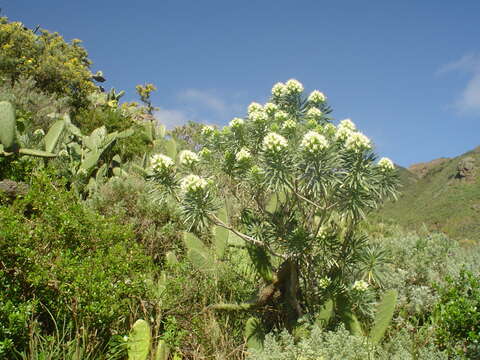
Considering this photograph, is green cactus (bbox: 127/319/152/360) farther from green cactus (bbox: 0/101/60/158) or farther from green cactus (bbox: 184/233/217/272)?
green cactus (bbox: 0/101/60/158)

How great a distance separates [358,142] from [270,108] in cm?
113

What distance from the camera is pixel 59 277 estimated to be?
8.81ft

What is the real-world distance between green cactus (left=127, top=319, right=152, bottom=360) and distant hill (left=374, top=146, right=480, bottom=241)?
11.4 meters

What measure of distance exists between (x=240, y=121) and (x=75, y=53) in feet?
54.0

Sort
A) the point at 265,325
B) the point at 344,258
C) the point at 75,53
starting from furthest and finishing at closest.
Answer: the point at 75,53 → the point at 265,325 → the point at 344,258

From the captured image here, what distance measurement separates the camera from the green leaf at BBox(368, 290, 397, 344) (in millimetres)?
3004

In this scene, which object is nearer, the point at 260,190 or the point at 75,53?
the point at 260,190

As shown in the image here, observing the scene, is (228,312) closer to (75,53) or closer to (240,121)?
(240,121)

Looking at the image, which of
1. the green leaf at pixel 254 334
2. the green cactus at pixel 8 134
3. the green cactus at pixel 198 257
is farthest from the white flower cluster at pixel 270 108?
the green cactus at pixel 8 134

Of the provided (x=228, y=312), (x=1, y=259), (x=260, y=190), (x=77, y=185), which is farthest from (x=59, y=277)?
(x=77, y=185)

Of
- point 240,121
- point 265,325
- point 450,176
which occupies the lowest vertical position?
point 265,325

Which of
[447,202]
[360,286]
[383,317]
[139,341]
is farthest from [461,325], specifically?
[447,202]

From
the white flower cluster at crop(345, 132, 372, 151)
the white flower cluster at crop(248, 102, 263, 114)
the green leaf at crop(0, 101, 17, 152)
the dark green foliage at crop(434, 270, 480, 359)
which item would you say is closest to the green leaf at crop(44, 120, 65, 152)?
the green leaf at crop(0, 101, 17, 152)

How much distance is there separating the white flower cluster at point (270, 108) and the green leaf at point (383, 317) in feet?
6.03
